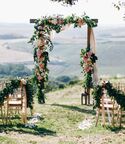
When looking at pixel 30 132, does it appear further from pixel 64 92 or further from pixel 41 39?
pixel 64 92

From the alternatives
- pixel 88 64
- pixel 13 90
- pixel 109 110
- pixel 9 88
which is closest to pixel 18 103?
pixel 13 90

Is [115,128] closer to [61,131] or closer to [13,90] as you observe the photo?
[61,131]

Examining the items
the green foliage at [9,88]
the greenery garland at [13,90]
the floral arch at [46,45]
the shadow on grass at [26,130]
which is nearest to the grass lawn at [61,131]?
the shadow on grass at [26,130]

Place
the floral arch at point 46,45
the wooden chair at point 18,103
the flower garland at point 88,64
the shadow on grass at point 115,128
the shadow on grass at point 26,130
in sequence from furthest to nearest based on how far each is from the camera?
the flower garland at point 88,64 < the floral arch at point 46,45 < the wooden chair at point 18,103 < the shadow on grass at point 115,128 < the shadow on grass at point 26,130

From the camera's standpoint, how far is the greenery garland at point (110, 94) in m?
18.1

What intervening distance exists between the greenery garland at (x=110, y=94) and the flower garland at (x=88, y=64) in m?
4.79

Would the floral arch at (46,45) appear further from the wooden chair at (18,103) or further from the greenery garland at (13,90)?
the greenery garland at (13,90)

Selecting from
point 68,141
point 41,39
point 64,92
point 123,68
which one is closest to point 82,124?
point 68,141

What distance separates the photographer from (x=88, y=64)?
23.4 m

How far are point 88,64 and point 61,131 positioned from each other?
6.57m

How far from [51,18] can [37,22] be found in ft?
2.41

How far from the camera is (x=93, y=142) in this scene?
15648mm

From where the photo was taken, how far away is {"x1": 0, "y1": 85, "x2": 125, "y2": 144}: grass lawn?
15.8m

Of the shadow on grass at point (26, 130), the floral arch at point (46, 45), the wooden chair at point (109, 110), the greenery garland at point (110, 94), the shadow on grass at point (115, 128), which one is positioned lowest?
the shadow on grass at point (115, 128)
